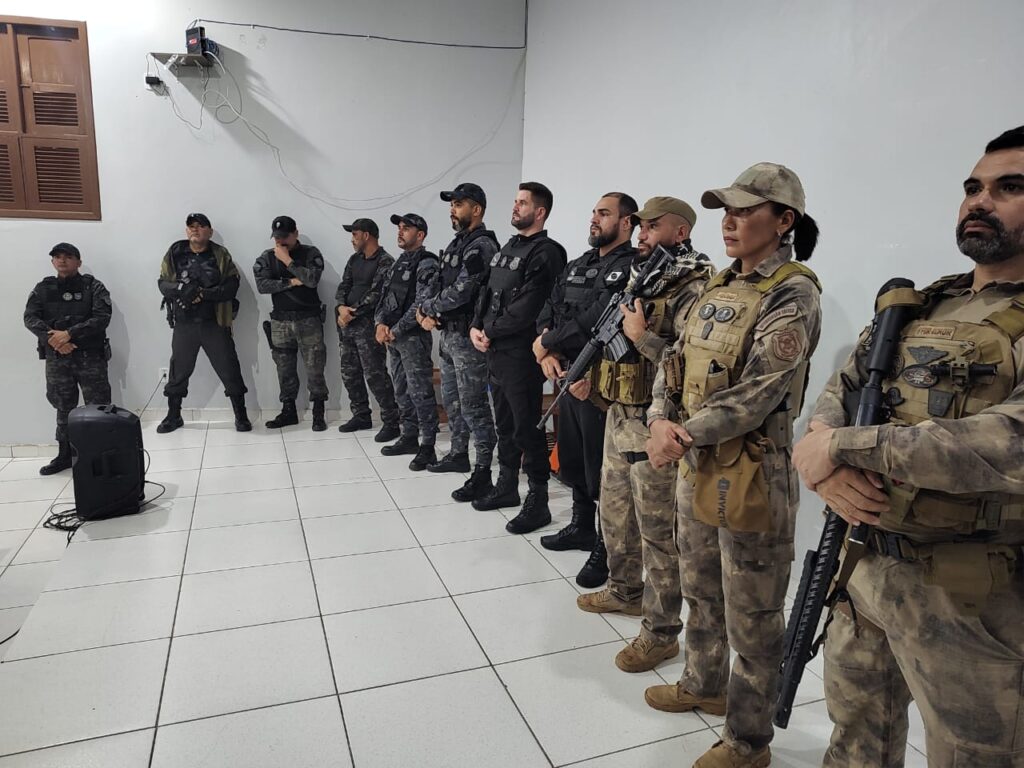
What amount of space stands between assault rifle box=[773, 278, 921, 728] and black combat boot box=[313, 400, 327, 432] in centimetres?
434

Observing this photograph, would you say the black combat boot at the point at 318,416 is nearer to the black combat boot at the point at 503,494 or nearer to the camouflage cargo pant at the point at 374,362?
the camouflage cargo pant at the point at 374,362

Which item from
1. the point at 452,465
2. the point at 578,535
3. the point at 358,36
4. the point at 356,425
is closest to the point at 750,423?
the point at 578,535

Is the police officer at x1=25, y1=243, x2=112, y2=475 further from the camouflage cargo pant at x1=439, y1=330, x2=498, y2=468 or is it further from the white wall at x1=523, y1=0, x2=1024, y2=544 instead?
the white wall at x1=523, y1=0, x2=1024, y2=544

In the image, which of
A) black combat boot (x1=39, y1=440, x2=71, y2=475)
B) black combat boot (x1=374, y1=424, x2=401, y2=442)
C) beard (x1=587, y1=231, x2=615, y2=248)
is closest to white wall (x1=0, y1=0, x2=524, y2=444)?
black combat boot (x1=39, y1=440, x2=71, y2=475)

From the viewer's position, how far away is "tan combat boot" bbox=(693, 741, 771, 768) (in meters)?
1.58

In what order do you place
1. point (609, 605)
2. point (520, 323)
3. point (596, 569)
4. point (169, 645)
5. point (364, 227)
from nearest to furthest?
point (169, 645) < point (609, 605) < point (596, 569) < point (520, 323) < point (364, 227)

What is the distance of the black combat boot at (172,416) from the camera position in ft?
15.7

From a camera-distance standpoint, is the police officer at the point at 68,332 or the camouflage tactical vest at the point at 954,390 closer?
the camouflage tactical vest at the point at 954,390

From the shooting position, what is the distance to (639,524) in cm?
210

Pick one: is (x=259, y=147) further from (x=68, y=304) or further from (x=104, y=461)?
(x=104, y=461)

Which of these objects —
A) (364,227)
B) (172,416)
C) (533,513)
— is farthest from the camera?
(172,416)

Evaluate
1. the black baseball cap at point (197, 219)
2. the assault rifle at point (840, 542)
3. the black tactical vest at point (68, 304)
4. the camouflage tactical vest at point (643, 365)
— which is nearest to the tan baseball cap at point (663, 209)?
the camouflage tactical vest at point (643, 365)

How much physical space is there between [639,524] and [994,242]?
1.33 meters

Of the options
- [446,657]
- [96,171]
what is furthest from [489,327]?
[96,171]
